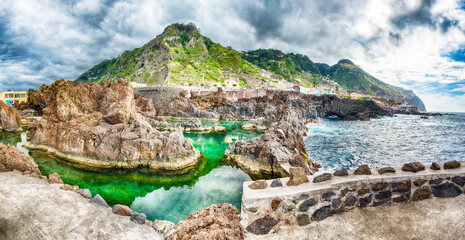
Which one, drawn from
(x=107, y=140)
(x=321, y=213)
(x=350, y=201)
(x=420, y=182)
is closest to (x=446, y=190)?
(x=420, y=182)

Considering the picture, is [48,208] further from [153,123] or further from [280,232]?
[153,123]

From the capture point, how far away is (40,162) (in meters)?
15.4

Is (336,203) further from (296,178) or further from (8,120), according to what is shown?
(8,120)

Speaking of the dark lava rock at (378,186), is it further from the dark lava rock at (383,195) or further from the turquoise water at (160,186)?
the turquoise water at (160,186)

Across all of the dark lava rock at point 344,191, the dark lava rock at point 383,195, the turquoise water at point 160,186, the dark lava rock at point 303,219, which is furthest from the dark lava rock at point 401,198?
the turquoise water at point 160,186

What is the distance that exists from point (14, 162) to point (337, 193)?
11.6m

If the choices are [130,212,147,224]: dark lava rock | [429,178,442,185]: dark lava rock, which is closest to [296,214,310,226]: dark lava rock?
[429,178,442,185]: dark lava rock

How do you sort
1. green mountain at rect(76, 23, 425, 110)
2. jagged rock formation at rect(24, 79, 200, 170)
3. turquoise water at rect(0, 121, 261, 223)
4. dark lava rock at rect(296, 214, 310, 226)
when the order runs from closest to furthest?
dark lava rock at rect(296, 214, 310, 226), turquoise water at rect(0, 121, 261, 223), jagged rock formation at rect(24, 79, 200, 170), green mountain at rect(76, 23, 425, 110)

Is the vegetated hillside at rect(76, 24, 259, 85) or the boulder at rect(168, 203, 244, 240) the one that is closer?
the boulder at rect(168, 203, 244, 240)

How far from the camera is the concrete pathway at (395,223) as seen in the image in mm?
3225

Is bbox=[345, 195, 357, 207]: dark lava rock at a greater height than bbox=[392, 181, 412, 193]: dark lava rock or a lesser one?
lesser

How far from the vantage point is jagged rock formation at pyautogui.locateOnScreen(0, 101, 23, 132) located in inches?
1090

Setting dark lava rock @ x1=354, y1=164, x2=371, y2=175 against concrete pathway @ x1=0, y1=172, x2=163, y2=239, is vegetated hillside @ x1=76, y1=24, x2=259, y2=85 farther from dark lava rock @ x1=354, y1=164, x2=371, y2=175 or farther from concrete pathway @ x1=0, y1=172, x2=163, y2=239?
dark lava rock @ x1=354, y1=164, x2=371, y2=175

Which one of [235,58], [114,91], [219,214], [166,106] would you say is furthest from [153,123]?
[235,58]
